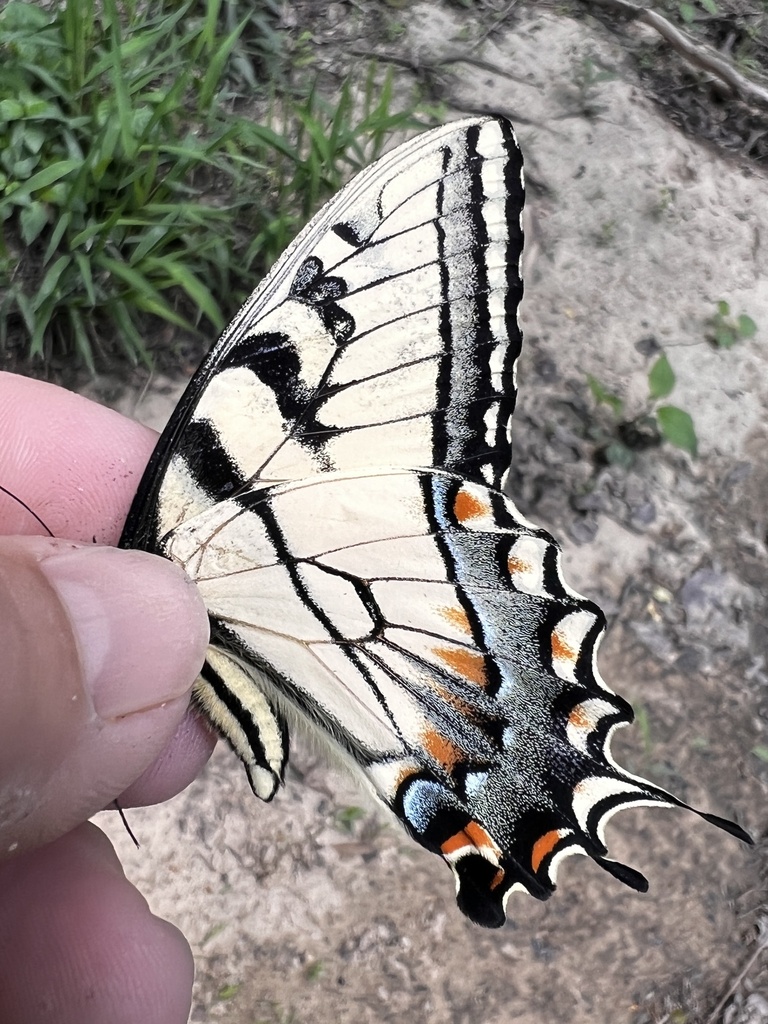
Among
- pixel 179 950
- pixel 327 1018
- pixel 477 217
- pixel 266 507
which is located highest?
pixel 477 217

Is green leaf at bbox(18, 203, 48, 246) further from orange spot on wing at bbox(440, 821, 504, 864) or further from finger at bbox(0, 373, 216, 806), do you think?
orange spot on wing at bbox(440, 821, 504, 864)

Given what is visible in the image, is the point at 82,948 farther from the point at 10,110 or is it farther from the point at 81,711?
the point at 10,110

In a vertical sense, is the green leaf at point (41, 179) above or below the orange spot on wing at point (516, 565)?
below

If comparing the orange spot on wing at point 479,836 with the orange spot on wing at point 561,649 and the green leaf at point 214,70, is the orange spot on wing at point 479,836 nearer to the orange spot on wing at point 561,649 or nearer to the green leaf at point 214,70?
the orange spot on wing at point 561,649

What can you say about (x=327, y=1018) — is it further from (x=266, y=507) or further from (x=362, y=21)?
(x=362, y=21)

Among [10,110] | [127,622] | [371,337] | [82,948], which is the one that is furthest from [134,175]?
[82,948]

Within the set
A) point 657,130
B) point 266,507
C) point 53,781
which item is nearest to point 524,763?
point 266,507

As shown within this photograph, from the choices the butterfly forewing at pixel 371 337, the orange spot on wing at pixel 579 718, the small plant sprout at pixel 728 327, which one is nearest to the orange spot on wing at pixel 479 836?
the orange spot on wing at pixel 579 718

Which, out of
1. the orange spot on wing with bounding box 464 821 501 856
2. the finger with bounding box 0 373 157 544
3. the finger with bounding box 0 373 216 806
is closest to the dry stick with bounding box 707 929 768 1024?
the orange spot on wing with bounding box 464 821 501 856
